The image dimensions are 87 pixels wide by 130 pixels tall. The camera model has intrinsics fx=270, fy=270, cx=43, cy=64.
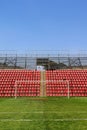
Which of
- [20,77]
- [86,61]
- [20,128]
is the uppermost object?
[86,61]

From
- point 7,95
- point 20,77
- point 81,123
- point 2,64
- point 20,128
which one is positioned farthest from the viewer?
point 2,64

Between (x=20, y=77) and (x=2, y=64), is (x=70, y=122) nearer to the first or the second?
(x=20, y=77)

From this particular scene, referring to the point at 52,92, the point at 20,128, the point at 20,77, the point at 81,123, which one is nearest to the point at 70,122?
the point at 81,123

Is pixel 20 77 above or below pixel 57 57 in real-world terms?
below

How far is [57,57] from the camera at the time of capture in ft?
171

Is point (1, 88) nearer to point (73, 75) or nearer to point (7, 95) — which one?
point (7, 95)

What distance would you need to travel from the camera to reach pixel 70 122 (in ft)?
37.9

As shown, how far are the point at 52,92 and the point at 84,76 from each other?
21.1ft

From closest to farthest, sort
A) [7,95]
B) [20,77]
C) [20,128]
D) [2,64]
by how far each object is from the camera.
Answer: [20,128] → [7,95] → [20,77] → [2,64]

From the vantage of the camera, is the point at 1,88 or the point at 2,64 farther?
the point at 2,64

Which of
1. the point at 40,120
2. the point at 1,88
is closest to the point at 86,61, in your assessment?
the point at 1,88

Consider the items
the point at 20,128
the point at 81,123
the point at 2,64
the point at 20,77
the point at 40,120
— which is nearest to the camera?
the point at 20,128

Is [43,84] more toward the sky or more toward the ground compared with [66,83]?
more toward the ground

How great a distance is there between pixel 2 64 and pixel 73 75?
57.1ft
